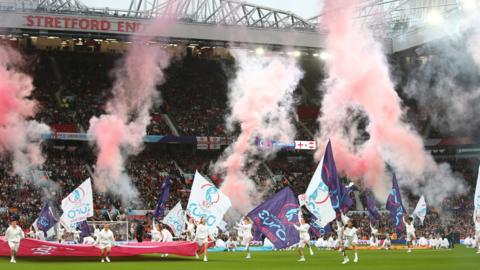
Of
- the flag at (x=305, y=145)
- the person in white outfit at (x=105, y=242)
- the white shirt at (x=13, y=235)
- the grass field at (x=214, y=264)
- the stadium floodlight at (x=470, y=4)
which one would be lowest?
the grass field at (x=214, y=264)

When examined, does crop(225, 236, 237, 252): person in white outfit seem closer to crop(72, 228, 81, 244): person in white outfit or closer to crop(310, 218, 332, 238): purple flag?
crop(310, 218, 332, 238): purple flag

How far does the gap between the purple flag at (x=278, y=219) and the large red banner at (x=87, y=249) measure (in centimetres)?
345

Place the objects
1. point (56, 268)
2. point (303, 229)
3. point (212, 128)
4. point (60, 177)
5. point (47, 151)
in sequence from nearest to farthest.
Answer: point (56, 268) < point (303, 229) < point (60, 177) < point (47, 151) < point (212, 128)

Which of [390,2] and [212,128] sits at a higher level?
[390,2]

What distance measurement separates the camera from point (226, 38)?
186 ft

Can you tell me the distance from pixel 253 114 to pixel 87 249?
26825mm

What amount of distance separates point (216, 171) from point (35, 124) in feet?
45.0

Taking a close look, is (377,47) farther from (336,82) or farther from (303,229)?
(303,229)

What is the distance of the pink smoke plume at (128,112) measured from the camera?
54.2 metres

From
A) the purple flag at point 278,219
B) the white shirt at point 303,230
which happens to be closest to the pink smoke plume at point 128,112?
the purple flag at point 278,219

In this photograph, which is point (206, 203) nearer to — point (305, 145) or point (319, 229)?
point (319, 229)

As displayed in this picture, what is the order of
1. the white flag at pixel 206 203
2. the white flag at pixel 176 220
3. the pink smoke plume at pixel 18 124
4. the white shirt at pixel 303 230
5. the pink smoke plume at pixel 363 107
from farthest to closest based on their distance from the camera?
1. the pink smoke plume at pixel 363 107
2. the pink smoke plume at pixel 18 124
3. the white flag at pixel 176 220
4. the white flag at pixel 206 203
5. the white shirt at pixel 303 230

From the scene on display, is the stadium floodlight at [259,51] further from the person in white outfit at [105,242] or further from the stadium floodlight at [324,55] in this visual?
the person in white outfit at [105,242]

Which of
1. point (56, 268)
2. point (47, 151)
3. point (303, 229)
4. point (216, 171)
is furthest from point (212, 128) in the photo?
point (56, 268)
